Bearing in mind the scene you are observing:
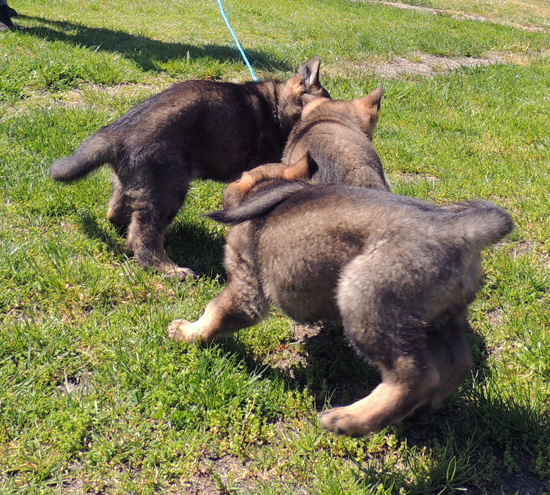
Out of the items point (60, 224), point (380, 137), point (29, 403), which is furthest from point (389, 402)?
point (380, 137)

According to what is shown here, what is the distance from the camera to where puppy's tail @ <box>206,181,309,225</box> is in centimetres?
272

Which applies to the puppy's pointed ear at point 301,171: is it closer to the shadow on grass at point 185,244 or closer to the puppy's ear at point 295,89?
the shadow on grass at point 185,244

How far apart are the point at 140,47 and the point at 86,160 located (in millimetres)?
5072

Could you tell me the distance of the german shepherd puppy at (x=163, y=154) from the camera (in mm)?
3736

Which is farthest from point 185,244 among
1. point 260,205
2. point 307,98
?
point 307,98

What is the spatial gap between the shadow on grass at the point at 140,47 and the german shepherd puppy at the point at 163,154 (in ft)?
11.1

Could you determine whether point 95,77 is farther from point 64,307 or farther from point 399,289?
point 399,289

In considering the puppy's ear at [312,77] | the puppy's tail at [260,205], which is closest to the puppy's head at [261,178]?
the puppy's tail at [260,205]

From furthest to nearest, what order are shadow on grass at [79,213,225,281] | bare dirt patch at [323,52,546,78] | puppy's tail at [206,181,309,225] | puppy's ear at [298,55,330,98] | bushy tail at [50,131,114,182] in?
1. bare dirt patch at [323,52,546,78]
2. puppy's ear at [298,55,330,98]
3. shadow on grass at [79,213,225,281]
4. bushy tail at [50,131,114,182]
5. puppy's tail at [206,181,309,225]

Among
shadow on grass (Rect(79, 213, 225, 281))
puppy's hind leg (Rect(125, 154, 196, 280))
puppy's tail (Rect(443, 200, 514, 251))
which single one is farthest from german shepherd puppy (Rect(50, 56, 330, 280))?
puppy's tail (Rect(443, 200, 514, 251))

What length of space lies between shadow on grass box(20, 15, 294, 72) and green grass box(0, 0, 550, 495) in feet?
4.58

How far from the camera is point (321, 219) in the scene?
8.82 feet

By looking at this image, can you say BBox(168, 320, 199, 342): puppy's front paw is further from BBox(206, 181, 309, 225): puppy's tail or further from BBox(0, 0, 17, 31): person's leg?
BBox(0, 0, 17, 31): person's leg

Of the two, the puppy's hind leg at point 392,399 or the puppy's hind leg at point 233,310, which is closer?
the puppy's hind leg at point 392,399
